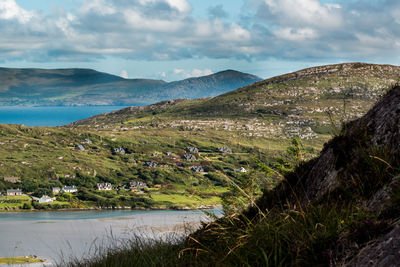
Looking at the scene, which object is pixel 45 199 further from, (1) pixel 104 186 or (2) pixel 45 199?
(1) pixel 104 186

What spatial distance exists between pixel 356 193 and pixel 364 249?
1.76 metres

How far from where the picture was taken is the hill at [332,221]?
4.50 metres

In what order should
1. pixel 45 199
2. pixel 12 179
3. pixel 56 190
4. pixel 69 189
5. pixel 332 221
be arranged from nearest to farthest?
pixel 332 221 < pixel 45 199 < pixel 56 190 < pixel 69 189 < pixel 12 179

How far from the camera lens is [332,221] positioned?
17.0ft

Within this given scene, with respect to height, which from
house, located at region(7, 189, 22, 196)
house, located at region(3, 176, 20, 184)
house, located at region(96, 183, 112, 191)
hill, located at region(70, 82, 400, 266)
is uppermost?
hill, located at region(70, 82, 400, 266)

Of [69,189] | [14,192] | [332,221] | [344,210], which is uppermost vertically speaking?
[344,210]

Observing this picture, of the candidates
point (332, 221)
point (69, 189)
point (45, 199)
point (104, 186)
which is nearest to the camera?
point (332, 221)

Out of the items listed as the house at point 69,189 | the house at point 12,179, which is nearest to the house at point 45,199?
the house at point 69,189

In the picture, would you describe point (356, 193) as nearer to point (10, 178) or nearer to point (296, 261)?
point (296, 261)

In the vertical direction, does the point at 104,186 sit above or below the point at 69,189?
below

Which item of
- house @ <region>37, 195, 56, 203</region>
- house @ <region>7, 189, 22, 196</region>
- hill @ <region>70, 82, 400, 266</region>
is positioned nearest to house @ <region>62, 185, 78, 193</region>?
house @ <region>37, 195, 56, 203</region>

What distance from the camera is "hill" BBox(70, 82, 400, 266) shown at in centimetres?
450

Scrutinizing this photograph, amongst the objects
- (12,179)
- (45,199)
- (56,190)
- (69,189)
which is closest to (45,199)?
(45,199)

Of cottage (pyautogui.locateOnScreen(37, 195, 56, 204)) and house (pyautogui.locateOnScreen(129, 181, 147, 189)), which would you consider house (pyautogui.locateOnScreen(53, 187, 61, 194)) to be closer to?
cottage (pyautogui.locateOnScreen(37, 195, 56, 204))
